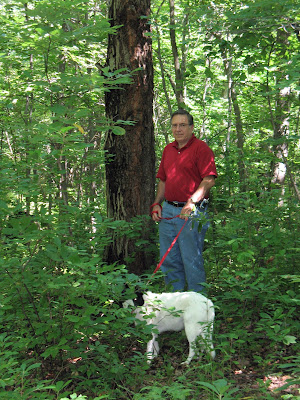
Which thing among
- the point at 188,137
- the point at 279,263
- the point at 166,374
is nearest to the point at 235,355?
the point at 166,374

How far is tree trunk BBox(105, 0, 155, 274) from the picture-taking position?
545cm

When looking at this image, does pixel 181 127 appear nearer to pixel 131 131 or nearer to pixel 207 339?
pixel 131 131

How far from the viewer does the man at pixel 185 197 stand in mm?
4535

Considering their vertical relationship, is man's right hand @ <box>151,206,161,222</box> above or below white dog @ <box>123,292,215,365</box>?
above

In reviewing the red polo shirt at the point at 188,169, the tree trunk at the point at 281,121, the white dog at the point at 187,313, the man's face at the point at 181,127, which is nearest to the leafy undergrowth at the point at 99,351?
the white dog at the point at 187,313

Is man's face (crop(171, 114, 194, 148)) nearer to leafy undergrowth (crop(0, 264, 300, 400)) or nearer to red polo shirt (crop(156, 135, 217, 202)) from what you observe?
red polo shirt (crop(156, 135, 217, 202))

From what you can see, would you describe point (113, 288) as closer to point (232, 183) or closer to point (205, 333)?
point (205, 333)

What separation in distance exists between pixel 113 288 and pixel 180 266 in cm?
173

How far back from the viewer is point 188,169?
466cm

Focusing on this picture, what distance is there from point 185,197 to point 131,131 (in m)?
1.40

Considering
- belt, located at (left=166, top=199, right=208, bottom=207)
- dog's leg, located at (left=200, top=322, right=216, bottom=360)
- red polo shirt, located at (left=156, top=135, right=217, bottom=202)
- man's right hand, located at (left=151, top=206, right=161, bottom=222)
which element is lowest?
dog's leg, located at (left=200, top=322, right=216, bottom=360)

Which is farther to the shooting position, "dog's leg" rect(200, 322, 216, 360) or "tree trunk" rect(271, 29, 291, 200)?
"tree trunk" rect(271, 29, 291, 200)

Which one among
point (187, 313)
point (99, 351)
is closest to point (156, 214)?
point (187, 313)

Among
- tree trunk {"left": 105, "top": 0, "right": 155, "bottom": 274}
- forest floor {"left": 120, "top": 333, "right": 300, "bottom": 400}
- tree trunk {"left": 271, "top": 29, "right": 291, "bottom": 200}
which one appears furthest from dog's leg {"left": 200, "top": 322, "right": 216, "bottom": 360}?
tree trunk {"left": 271, "top": 29, "right": 291, "bottom": 200}
